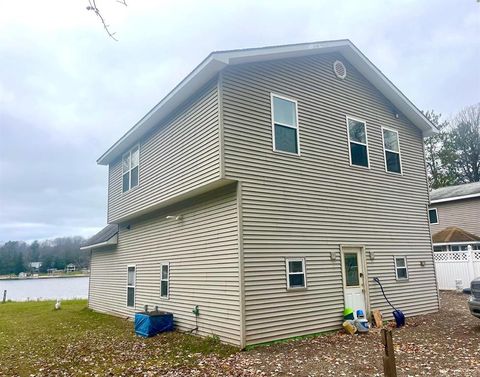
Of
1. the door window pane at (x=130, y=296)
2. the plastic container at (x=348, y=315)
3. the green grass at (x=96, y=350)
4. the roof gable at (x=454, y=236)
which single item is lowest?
the green grass at (x=96, y=350)

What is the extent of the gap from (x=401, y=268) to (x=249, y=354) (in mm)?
6212

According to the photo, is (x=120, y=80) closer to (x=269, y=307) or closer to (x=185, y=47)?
(x=185, y=47)

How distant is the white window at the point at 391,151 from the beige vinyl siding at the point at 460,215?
12834mm

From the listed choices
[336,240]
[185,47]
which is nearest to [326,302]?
[336,240]

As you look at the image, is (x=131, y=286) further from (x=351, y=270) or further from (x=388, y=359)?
(x=388, y=359)

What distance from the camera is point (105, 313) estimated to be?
49.8 ft

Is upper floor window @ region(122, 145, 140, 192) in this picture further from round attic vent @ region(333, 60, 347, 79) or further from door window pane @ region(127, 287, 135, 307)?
round attic vent @ region(333, 60, 347, 79)

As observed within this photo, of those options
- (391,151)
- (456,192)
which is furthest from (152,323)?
(456,192)

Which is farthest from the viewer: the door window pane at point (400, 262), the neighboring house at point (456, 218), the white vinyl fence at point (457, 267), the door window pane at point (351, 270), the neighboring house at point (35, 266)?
the neighboring house at point (35, 266)

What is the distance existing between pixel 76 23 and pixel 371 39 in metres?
14.3

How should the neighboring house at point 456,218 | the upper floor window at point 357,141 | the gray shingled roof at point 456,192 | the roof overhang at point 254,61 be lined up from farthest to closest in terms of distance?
the gray shingled roof at point 456,192 < the neighboring house at point 456,218 < the upper floor window at point 357,141 < the roof overhang at point 254,61

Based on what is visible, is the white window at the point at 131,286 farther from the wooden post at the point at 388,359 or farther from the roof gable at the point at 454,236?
the roof gable at the point at 454,236

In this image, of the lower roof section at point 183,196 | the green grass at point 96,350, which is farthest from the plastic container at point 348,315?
the lower roof section at point 183,196

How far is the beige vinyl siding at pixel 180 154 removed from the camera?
8438 millimetres
